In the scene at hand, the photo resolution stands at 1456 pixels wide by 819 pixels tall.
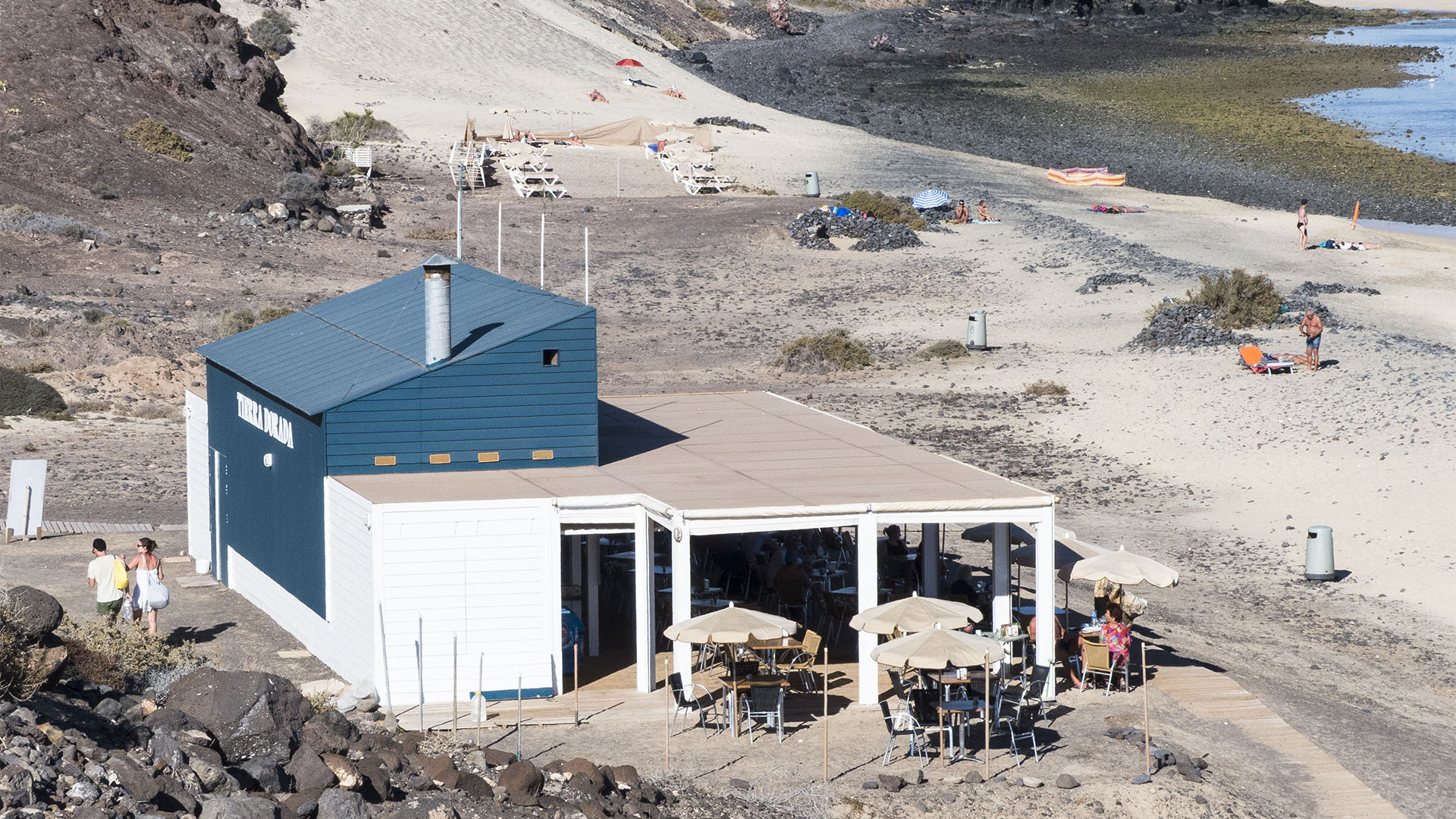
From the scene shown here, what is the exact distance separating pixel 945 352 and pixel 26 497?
62.3 ft

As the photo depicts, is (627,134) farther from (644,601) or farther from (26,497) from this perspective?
(644,601)

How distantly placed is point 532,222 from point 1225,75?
197 ft

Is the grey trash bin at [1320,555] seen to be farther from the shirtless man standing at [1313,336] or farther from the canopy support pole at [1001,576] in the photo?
the shirtless man standing at [1313,336]

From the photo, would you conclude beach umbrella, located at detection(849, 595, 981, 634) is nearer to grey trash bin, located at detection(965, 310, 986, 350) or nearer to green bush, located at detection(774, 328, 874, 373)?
green bush, located at detection(774, 328, 874, 373)

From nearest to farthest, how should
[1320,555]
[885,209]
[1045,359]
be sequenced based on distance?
1. [1320,555]
2. [1045,359]
3. [885,209]

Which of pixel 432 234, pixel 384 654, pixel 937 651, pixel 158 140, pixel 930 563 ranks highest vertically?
pixel 158 140

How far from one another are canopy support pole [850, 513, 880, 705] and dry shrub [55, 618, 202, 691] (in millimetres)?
6159

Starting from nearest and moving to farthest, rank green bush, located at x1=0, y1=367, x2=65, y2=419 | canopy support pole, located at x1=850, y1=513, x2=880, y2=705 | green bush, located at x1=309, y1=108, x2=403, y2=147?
canopy support pole, located at x1=850, y1=513, x2=880, y2=705, green bush, located at x1=0, y1=367, x2=65, y2=419, green bush, located at x1=309, y1=108, x2=403, y2=147

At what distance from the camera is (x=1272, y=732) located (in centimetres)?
1521

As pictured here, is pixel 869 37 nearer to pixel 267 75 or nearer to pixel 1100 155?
pixel 1100 155

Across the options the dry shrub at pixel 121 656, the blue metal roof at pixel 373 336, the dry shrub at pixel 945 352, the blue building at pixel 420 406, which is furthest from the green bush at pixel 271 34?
the dry shrub at pixel 121 656

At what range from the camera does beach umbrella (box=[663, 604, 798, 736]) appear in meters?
14.2

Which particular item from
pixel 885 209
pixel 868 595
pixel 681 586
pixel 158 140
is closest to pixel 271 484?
pixel 681 586

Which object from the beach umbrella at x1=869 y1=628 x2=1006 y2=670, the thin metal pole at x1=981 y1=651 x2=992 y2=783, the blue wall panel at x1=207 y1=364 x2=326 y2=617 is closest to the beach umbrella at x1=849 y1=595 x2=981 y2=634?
the beach umbrella at x1=869 y1=628 x2=1006 y2=670
